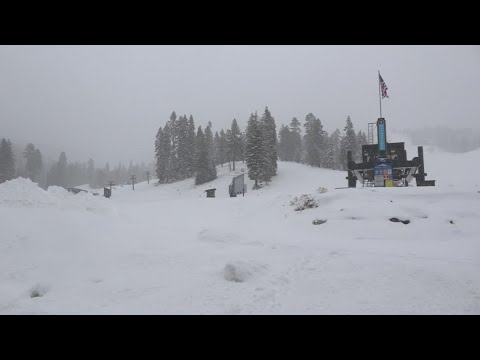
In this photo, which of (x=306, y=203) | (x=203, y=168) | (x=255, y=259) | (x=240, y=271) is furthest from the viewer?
(x=203, y=168)

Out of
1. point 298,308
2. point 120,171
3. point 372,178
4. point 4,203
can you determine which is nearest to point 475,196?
point 372,178

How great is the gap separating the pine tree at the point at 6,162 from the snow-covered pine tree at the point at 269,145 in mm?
53863

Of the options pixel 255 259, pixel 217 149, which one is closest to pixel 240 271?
pixel 255 259

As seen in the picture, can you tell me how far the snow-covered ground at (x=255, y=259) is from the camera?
5.61 meters

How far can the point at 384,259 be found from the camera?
24.7 feet

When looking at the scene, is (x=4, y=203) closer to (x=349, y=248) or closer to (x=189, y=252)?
(x=189, y=252)

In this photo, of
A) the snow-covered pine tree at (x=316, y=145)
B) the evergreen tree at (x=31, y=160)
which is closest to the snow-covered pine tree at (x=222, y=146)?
the snow-covered pine tree at (x=316, y=145)

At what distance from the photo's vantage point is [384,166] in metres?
23.5

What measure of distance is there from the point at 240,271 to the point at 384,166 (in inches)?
820

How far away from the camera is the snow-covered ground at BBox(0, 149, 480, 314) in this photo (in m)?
5.61

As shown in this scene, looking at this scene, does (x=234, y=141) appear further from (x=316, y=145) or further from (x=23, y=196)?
(x=23, y=196)

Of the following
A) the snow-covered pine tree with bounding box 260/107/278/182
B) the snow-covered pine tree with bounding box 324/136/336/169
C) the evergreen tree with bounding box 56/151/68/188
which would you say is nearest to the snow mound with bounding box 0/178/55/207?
the snow-covered pine tree with bounding box 260/107/278/182

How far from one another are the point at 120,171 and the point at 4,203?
123 m

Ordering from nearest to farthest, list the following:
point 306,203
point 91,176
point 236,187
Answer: point 306,203 → point 236,187 → point 91,176
